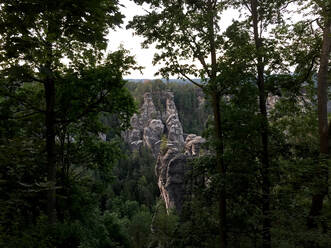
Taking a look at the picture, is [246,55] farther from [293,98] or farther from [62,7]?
[62,7]

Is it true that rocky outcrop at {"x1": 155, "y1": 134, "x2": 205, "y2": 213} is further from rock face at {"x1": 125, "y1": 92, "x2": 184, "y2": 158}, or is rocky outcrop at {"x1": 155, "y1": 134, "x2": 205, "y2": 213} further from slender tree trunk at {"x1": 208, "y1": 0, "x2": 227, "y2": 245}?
rock face at {"x1": 125, "y1": 92, "x2": 184, "y2": 158}

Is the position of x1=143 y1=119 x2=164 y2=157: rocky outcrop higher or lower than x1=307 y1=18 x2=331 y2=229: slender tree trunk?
lower

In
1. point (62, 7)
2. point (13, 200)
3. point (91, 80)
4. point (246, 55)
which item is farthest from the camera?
point (246, 55)

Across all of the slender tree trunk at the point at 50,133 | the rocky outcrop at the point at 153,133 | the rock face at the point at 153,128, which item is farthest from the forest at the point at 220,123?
the rocky outcrop at the point at 153,133

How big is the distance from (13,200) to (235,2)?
902cm

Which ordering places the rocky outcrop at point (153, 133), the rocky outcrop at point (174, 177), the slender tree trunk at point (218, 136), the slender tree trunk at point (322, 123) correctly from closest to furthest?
the slender tree trunk at point (322, 123), the slender tree trunk at point (218, 136), the rocky outcrop at point (174, 177), the rocky outcrop at point (153, 133)

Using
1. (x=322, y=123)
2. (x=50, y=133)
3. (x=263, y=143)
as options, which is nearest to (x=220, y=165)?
(x=263, y=143)

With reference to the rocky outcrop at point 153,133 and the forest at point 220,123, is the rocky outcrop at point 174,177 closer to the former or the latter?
the forest at point 220,123

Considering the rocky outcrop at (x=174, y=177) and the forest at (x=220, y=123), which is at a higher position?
the forest at (x=220, y=123)

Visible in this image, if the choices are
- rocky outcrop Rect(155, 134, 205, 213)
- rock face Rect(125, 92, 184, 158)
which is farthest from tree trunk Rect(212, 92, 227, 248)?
rock face Rect(125, 92, 184, 158)

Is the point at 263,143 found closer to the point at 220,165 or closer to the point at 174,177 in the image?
the point at 220,165

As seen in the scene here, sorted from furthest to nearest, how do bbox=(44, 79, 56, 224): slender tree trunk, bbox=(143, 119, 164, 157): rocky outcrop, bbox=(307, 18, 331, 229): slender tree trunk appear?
bbox=(143, 119, 164, 157): rocky outcrop → bbox=(44, 79, 56, 224): slender tree trunk → bbox=(307, 18, 331, 229): slender tree trunk

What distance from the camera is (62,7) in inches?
92.4

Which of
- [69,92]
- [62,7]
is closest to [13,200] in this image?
[62,7]
